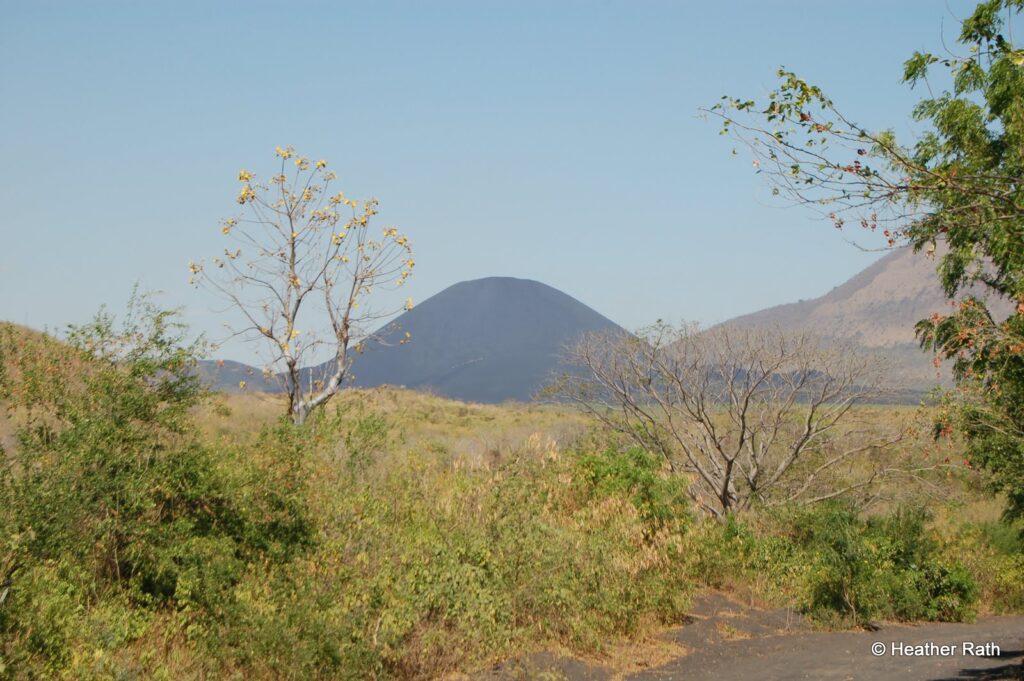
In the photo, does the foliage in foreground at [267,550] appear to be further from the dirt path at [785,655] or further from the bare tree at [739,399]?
the bare tree at [739,399]

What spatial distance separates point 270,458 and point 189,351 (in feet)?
8.17

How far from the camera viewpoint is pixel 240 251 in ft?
61.1

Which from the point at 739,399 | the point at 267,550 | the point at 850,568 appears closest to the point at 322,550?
the point at 267,550

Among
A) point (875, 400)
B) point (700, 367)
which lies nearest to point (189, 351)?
point (700, 367)

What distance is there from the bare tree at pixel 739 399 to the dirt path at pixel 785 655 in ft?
22.2

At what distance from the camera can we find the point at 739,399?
22500 mm

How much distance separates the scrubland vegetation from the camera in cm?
861

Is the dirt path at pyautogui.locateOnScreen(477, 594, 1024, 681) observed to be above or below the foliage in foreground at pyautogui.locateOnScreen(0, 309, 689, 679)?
below

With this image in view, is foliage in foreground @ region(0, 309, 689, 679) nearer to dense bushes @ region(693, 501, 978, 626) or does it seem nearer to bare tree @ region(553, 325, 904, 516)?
dense bushes @ region(693, 501, 978, 626)

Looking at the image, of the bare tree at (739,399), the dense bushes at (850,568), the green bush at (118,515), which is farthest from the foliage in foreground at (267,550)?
the bare tree at (739,399)

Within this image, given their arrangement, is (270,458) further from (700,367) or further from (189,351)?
(700,367)

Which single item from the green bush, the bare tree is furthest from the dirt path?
the bare tree

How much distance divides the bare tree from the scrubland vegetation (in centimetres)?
567

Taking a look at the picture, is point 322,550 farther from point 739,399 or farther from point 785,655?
point 739,399
